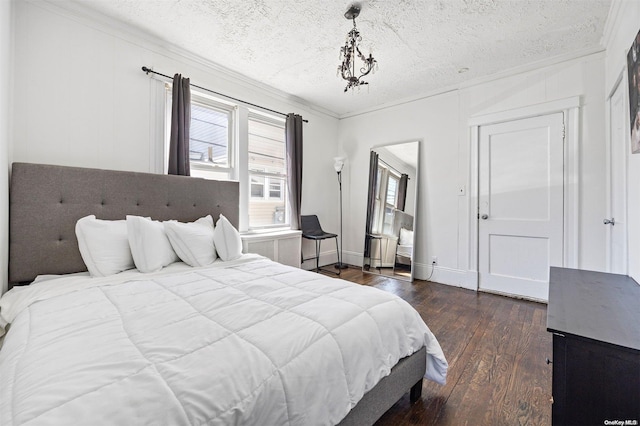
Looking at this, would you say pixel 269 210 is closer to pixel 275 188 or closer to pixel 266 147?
A: pixel 275 188

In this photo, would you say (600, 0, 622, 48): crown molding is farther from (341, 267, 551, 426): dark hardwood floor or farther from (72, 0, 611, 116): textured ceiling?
(341, 267, 551, 426): dark hardwood floor

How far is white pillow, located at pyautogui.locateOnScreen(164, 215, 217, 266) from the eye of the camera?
2.21 metres

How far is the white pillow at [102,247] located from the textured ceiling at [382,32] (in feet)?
5.97

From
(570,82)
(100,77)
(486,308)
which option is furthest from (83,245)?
(570,82)

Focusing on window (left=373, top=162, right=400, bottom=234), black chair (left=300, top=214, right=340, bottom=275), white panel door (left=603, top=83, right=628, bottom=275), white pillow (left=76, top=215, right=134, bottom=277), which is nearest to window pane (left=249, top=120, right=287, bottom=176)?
black chair (left=300, top=214, right=340, bottom=275)

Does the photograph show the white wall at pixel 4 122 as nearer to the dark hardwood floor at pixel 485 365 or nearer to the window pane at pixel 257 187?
the window pane at pixel 257 187

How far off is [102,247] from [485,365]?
9.22 ft

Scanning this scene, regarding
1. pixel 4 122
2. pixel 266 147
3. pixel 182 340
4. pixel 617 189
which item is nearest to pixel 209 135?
pixel 266 147

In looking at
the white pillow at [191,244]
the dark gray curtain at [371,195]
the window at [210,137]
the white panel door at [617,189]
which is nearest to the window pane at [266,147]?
the window at [210,137]

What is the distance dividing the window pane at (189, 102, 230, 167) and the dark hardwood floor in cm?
286

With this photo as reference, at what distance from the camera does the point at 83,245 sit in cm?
195

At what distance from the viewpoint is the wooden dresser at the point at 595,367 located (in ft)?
2.91

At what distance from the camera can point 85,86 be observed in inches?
92.9

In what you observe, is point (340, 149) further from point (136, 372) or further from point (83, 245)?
point (136, 372)
